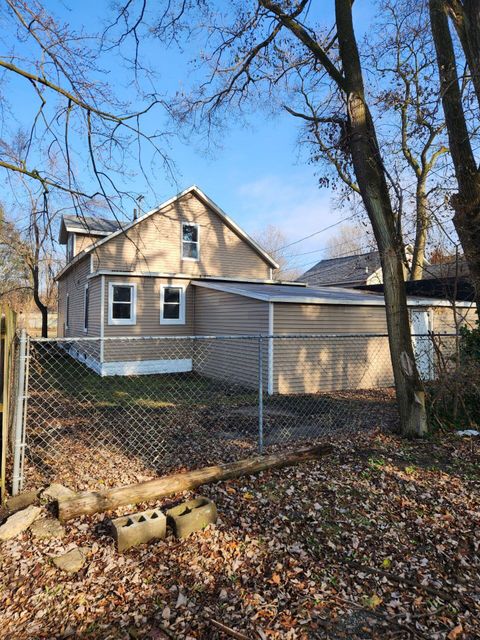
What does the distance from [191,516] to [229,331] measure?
357 inches

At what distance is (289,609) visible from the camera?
94.9 inches

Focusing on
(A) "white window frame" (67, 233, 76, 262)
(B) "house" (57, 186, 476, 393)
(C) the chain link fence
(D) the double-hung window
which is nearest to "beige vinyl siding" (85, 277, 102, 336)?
(B) "house" (57, 186, 476, 393)

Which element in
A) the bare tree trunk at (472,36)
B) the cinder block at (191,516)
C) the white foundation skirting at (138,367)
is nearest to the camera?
the cinder block at (191,516)

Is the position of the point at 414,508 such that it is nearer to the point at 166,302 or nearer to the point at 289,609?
the point at 289,609

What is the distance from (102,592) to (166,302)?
11.9m

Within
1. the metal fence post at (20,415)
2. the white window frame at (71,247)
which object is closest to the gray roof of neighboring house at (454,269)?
the metal fence post at (20,415)

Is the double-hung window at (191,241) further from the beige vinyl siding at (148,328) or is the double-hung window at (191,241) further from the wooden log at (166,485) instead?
the wooden log at (166,485)

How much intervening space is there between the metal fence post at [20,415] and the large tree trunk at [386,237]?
4693mm

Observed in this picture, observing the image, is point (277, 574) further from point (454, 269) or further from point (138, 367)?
point (138, 367)

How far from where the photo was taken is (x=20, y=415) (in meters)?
3.49

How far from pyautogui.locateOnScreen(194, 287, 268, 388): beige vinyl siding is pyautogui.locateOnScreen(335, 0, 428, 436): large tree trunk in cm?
475

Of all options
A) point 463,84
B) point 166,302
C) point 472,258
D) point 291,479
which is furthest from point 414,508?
point 166,302

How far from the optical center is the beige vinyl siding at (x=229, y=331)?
10.6 m

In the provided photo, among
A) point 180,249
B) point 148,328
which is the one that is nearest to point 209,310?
point 148,328
